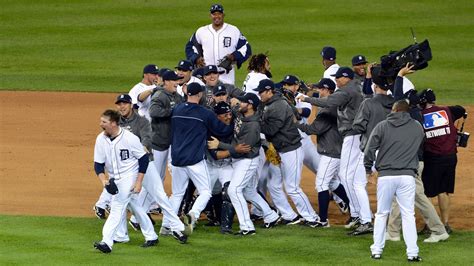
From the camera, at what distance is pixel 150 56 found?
88.7 feet

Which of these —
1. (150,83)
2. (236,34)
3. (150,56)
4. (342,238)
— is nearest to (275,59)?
(150,56)

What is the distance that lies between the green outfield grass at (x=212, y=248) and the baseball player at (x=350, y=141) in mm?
395

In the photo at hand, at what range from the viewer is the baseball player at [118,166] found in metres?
13.2

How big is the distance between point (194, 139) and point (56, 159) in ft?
15.4

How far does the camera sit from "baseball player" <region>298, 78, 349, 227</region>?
1485cm

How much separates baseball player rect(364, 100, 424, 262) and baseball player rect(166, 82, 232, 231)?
220 cm

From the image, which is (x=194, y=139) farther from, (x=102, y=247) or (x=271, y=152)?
(x=102, y=247)

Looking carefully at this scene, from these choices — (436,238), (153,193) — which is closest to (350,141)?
(436,238)

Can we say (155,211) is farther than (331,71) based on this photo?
No

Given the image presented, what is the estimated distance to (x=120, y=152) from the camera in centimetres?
1320

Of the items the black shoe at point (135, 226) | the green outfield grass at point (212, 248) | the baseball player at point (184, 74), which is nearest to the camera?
the green outfield grass at point (212, 248)

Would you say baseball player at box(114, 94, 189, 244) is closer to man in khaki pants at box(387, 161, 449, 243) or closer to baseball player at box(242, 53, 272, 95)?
Result: baseball player at box(242, 53, 272, 95)

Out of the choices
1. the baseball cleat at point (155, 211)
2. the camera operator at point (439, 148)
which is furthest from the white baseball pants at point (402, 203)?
the baseball cleat at point (155, 211)

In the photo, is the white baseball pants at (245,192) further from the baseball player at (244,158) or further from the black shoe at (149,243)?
the black shoe at (149,243)
